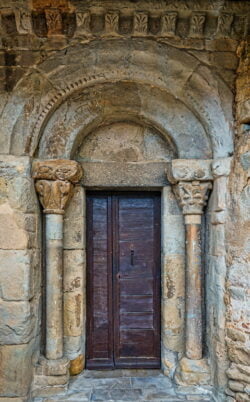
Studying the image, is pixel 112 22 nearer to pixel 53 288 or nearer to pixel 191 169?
pixel 191 169

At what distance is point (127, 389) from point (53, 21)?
3.13 meters

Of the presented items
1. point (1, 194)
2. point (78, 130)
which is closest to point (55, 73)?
point (78, 130)

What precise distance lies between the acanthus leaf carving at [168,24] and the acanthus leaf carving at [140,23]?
14 centimetres

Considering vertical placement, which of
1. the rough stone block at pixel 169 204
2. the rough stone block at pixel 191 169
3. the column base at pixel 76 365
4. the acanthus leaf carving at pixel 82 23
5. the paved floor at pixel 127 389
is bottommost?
the paved floor at pixel 127 389

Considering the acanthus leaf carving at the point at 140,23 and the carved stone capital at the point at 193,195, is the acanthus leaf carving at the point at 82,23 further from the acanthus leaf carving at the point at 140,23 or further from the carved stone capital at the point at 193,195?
the carved stone capital at the point at 193,195

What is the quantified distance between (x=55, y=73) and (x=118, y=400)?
9.05 ft

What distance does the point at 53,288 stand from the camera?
3016 mm

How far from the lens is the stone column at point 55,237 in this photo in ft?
9.76

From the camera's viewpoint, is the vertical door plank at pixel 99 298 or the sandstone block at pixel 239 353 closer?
the sandstone block at pixel 239 353

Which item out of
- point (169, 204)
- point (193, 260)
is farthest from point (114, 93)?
point (193, 260)

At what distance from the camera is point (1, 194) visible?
2812mm

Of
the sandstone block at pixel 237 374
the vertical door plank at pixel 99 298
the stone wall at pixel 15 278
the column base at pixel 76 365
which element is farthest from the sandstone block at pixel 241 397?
the stone wall at pixel 15 278

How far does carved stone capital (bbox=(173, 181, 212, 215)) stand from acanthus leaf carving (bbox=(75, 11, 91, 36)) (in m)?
1.47

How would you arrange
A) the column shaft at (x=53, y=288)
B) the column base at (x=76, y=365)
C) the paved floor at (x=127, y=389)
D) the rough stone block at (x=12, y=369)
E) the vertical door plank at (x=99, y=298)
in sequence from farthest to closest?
the vertical door plank at (x=99, y=298), the column base at (x=76, y=365), the column shaft at (x=53, y=288), the paved floor at (x=127, y=389), the rough stone block at (x=12, y=369)
